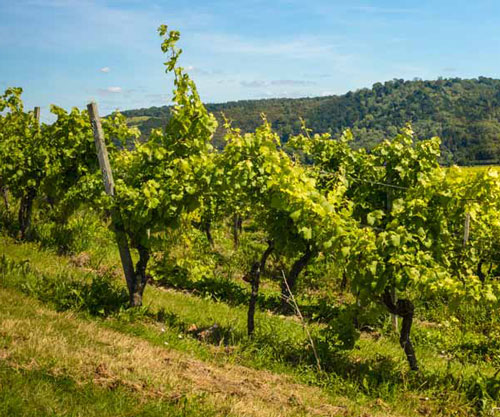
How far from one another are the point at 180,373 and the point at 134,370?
482mm

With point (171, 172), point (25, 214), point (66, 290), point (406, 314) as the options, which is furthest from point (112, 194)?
point (25, 214)

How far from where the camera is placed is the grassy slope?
12.9 feet

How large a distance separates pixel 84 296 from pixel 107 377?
247cm

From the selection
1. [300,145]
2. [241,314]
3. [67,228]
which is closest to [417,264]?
[241,314]

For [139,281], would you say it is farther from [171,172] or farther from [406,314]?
[406,314]

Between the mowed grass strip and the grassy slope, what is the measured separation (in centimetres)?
1

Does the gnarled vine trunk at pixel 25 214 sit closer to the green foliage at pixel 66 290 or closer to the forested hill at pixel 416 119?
the green foliage at pixel 66 290

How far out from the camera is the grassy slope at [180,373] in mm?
3936

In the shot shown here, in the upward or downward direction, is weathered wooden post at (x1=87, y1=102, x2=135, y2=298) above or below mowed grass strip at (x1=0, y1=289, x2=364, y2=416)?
above

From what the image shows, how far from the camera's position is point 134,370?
4500mm

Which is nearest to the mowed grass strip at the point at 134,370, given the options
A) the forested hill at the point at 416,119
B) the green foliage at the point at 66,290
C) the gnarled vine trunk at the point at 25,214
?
the green foliage at the point at 66,290

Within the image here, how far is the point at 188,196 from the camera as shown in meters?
6.38

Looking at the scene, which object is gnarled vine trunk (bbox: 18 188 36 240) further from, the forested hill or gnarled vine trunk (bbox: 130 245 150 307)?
the forested hill

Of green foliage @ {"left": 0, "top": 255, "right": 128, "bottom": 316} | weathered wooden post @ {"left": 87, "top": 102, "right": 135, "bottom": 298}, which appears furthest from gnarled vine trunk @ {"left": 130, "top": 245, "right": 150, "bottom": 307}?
green foliage @ {"left": 0, "top": 255, "right": 128, "bottom": 316}
